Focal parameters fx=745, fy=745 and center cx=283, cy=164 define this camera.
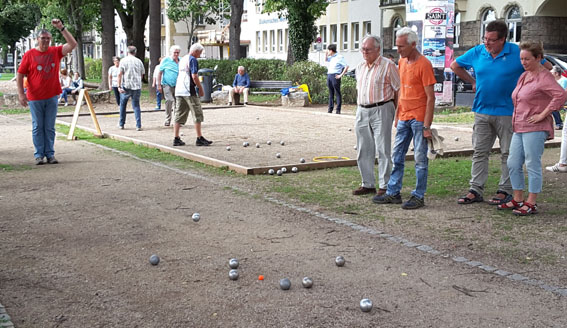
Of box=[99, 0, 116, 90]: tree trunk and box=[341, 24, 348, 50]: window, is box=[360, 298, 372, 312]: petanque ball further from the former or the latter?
box=[341, 24, 348, 50]: window

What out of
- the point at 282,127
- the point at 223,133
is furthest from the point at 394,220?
the point at 282,127

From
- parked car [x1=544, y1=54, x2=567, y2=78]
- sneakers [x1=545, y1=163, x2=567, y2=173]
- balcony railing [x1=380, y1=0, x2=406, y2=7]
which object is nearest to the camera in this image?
sneakers [x1=545, y1=163, x2=567, y2=173]

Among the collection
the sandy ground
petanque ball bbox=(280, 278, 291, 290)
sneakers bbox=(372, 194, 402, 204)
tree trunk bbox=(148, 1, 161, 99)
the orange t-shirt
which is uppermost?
tree trunk bbox=(148, 1, 161, 99)

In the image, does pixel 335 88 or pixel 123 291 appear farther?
pixel 335 88

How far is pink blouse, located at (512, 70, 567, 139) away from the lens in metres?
7.36

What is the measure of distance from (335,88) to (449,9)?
3964 millimetres

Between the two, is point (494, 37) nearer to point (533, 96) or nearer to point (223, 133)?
point (533, 96)

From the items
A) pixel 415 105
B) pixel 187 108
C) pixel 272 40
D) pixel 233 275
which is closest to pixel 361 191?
pixel 415 105

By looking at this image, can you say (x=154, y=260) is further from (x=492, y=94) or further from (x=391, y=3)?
(x=391, y=3)

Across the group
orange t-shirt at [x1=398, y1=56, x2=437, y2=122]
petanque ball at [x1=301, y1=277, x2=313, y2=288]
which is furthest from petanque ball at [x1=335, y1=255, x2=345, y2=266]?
orange t-shirt at [x1=398, y1=56, x2=437, y2=122]

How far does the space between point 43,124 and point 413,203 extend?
21.6 feet

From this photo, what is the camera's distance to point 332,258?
6.12 meters

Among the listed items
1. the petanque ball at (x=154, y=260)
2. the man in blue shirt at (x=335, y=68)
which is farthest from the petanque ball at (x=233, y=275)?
the man in blue shirt at (x=335, y=68)

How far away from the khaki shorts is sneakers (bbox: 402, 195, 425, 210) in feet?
20.8
